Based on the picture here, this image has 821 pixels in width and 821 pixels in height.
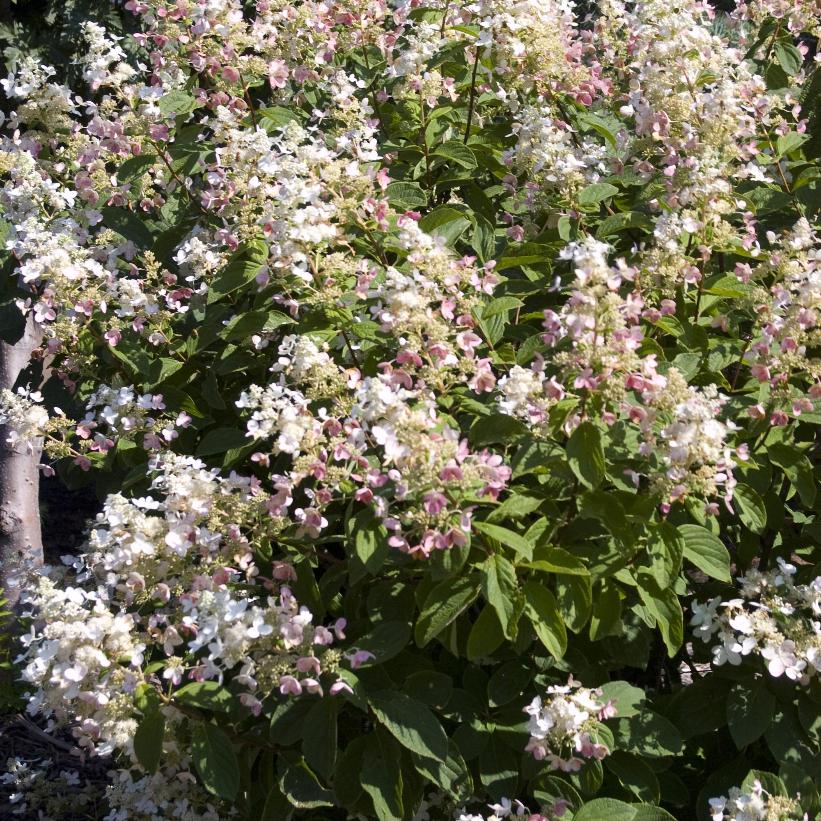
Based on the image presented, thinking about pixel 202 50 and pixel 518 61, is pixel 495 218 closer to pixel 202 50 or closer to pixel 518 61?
pixel 518 61

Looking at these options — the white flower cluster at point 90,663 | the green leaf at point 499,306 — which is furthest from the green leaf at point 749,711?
the white flower cluster at point 90,663

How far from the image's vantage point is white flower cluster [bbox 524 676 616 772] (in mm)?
1979

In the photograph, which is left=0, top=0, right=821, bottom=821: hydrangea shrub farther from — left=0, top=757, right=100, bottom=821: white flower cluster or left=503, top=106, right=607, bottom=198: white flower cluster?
left=0, top=757, right=100, bottom=821: white flower cluster

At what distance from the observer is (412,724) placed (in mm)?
2059

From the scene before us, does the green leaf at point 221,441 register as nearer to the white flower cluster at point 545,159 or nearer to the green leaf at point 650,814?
the white flower cluster at point 545,159

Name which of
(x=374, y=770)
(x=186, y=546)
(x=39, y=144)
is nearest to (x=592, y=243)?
(x=186, y=546)

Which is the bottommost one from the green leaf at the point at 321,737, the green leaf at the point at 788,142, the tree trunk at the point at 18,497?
the tree trunk at the point at 18,497

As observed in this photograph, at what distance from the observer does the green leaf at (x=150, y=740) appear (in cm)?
194

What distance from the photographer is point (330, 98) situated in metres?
3.07

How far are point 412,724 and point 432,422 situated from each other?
1.93 feet

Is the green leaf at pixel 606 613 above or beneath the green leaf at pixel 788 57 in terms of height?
beneath

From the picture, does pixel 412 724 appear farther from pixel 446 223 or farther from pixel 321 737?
pixel 446 223

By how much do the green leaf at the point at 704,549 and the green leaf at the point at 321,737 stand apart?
739 mm

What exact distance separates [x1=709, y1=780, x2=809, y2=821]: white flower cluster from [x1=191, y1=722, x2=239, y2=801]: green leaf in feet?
2.88
